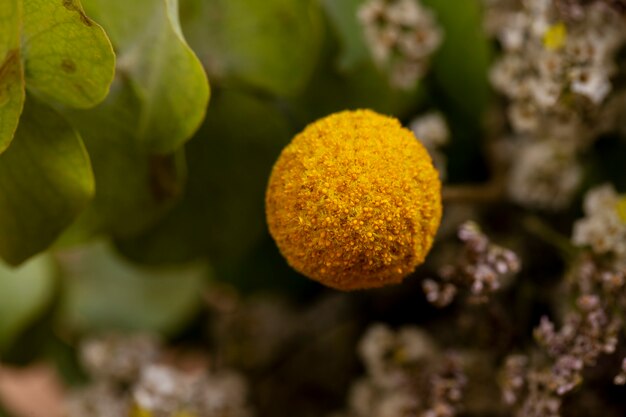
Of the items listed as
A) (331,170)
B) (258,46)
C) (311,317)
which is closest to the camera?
(331,170)

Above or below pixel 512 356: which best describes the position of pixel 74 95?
above

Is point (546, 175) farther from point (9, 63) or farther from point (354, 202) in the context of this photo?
point (9, 63)

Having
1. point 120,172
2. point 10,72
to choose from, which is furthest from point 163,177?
point 10,72

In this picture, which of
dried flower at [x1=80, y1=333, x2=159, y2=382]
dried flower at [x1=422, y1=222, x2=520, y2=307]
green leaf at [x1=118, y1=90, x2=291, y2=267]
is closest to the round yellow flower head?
dried flower at [x1=422, y1=222, x2=520, y2=307]

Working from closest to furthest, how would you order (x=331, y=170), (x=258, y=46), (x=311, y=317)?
(x=331, y=170), (x=258, y=46), (x=311, y=317)

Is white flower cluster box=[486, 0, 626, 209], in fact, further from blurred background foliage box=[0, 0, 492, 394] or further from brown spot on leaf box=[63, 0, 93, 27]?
brown spot on leaf box=[63, 0, 93, 27]

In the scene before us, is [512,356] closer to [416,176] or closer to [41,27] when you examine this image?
[416,176]

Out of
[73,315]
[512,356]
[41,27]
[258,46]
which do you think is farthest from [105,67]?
[73,315]
